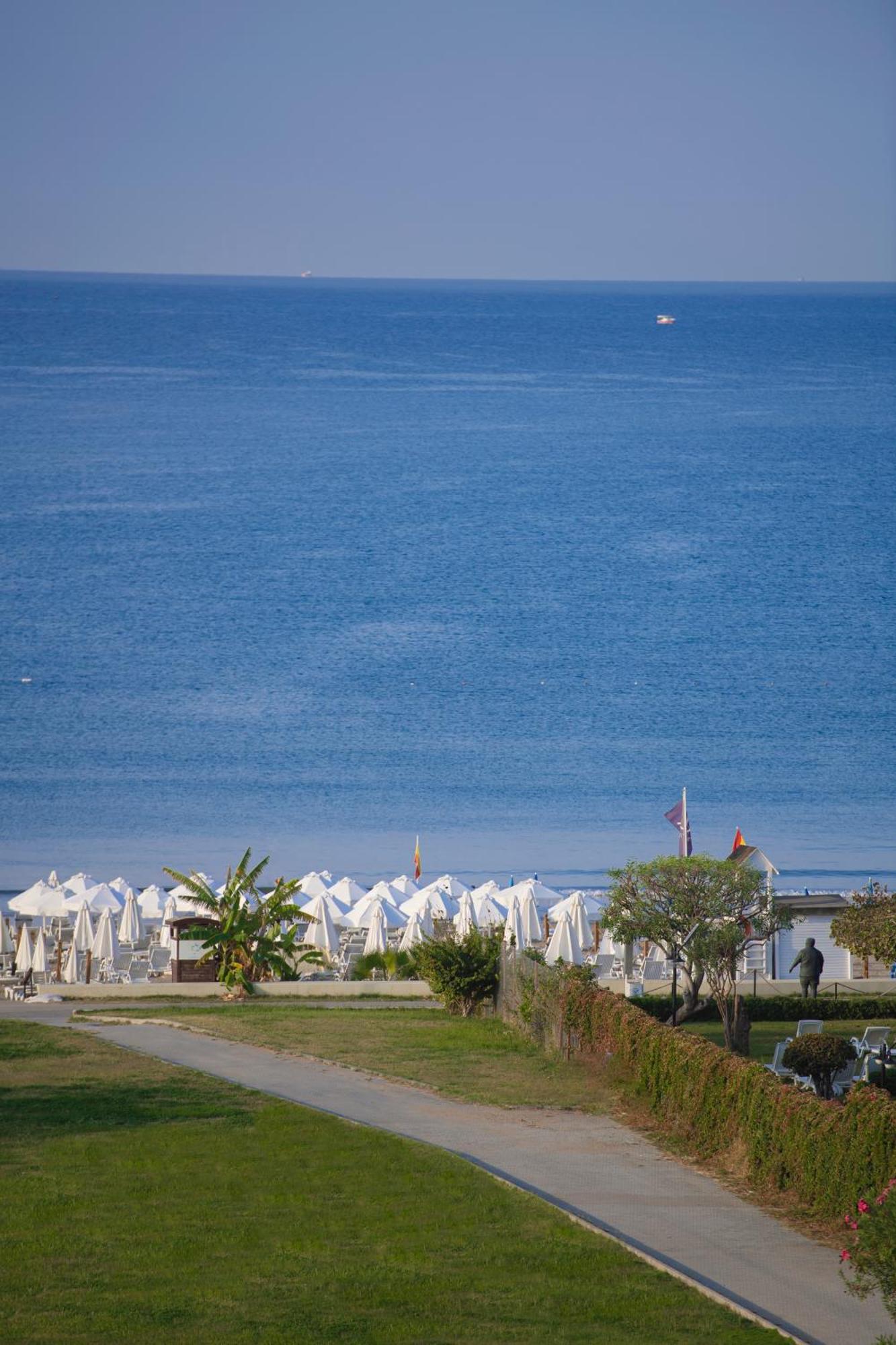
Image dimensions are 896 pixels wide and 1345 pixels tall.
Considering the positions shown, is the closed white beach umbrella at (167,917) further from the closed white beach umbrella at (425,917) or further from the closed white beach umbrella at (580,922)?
the closed white beach umbrella at (580,922)

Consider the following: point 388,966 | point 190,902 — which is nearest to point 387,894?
point 190,902

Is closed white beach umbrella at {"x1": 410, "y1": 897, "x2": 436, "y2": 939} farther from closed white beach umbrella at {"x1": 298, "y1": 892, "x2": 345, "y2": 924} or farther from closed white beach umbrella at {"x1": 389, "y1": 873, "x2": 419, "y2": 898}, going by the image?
closed white beach umbrella at {"x1": 389, "y1": 873, "x2": 419, "y2": 898}

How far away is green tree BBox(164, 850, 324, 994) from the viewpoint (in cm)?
2709

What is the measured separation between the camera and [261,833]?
2493 inches

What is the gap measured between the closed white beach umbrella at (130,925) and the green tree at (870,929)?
45.3 ft

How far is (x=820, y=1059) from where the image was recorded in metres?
16.8

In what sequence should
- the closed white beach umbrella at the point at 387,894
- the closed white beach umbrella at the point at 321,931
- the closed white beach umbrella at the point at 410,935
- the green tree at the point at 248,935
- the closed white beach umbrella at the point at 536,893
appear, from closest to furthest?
1. the green tree at the point at 248,935
2. the closed white beach umbrella at the point at 410,935
3. the closed white beach umbrella at the point at 321,931
4. the closed white beach umbrella at the point at 387,894
5. the closed white beach umbrella at the point at 536,893

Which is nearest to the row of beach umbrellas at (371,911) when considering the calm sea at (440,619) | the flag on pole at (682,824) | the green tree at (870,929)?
the flag on pole at (682,824)

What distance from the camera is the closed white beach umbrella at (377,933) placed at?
30.9 metres

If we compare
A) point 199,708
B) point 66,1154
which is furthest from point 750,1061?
point 199,708

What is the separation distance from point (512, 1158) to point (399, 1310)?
4.24m

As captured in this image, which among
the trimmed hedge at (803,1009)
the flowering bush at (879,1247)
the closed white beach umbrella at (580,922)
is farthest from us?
the closed white beach umbrella at (580,922)

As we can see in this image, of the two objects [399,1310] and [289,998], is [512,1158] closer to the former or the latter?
[399,1310]

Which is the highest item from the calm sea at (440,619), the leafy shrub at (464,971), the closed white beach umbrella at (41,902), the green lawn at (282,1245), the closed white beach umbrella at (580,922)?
the calm sea at (440,619)
